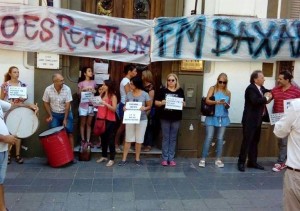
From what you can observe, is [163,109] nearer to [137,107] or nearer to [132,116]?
[137,107]

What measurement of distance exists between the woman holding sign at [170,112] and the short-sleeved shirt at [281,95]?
1823 millimetres

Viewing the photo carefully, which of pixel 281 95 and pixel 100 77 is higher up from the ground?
pixel 100 77

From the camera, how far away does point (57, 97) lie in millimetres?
6566

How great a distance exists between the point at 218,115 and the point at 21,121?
142 inches

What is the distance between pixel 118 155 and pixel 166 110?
1.49 meters

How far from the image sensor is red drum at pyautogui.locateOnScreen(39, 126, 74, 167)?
630 cm

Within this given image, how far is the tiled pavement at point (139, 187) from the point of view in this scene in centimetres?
488

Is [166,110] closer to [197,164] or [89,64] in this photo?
[197,164]

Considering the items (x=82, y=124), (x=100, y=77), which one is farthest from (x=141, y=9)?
(x=82, y=124)

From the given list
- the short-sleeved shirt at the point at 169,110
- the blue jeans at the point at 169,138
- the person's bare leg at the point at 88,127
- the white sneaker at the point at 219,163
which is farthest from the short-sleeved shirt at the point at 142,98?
the white sneaker at the point at 219,163

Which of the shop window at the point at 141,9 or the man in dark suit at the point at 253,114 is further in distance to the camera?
the shop window at the point at 141,9

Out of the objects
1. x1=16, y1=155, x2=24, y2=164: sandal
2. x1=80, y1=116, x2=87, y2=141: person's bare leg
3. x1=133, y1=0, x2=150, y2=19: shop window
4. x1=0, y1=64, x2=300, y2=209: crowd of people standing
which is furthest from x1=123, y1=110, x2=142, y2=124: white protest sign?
x1=133, y1=0, x2=150, y2=19: shop window

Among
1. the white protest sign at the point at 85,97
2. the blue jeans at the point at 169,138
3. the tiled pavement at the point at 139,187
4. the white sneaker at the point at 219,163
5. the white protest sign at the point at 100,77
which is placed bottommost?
the tiled pavement at the point at 139,187

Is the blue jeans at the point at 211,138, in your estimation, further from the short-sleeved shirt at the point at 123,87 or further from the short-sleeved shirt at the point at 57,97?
the short-sleeved shirt at the point at 57,97
